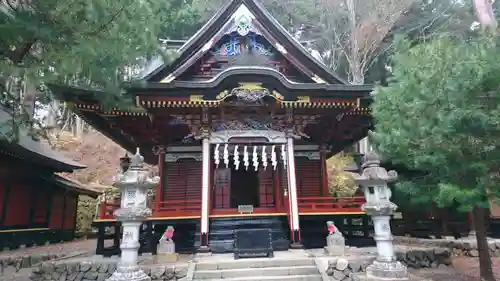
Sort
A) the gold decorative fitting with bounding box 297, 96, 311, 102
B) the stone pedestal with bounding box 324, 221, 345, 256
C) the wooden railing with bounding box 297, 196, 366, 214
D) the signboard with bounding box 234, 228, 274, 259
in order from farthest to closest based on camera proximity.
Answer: the wooden railing with bounding box 297, 196, 366, 214 → the gold decorative fitting with bounding box 297, 96, 311, 102 → the stone pedestal with bounding box 324, 221, 345, 256 → the signboard with bounding box 234, 228, 274, 259

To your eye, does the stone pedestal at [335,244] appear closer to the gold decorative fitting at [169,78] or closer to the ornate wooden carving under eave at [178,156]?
the ornate wooden carving under eave at [178,156]

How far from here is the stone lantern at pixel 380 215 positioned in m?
7.27

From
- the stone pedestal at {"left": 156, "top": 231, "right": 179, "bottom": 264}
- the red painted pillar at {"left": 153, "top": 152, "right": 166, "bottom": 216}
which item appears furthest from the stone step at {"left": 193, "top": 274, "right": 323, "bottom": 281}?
the red painted pillar at {"left": 153, "top": 152, "right": 166, "bottom": 216}

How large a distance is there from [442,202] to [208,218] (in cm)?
597

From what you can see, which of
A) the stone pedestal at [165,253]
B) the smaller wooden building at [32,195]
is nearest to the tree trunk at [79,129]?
the smaller wooden building at [32,195]


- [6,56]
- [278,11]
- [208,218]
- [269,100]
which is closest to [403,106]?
[269,100]

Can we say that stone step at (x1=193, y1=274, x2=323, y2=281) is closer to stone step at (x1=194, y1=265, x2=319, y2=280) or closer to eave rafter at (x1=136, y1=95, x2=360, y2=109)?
stone step at (x1=194, y1=265, x2=319, y2=280)

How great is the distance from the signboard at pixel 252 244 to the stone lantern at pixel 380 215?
253cm

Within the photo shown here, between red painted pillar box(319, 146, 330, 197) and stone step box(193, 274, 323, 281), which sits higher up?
red painted pillar box(319, 146, 330, 197)

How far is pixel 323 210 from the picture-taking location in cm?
1045

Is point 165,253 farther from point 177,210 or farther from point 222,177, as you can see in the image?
point 222,177

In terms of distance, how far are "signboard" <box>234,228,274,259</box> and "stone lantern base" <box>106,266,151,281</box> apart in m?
2.40

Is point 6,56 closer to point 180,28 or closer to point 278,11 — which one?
point 180,28

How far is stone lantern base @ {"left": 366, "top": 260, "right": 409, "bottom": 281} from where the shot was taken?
23.5 ft
